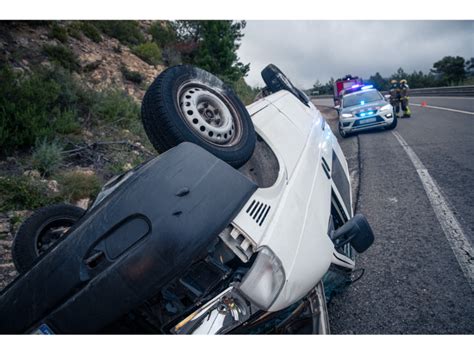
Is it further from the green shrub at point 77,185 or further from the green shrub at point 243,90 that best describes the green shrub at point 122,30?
the green shrub at point 77,185

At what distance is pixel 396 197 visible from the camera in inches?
142

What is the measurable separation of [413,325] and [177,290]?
147 cm

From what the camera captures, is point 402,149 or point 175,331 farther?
point 402,149

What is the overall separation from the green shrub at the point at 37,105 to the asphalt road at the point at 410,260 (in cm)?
493

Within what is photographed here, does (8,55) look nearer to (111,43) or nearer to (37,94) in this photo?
(37,94)

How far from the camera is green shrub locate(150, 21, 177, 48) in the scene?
54.7 feet

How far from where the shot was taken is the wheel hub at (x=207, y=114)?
1850 millimetres

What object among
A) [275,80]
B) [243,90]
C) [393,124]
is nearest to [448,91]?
[243,90]

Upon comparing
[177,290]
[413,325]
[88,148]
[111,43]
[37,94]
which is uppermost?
[111,43]

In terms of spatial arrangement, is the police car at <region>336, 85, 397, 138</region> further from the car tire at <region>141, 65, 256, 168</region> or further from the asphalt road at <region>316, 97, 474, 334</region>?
the car tire at <region>141, 65, 256, 168</region>

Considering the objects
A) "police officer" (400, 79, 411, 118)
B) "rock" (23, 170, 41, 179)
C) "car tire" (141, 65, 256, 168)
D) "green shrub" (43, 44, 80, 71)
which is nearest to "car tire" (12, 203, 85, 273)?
"car tire" (141, 65, 256, 168)

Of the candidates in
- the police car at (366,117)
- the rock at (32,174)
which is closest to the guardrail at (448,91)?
the police car at (366,117)
